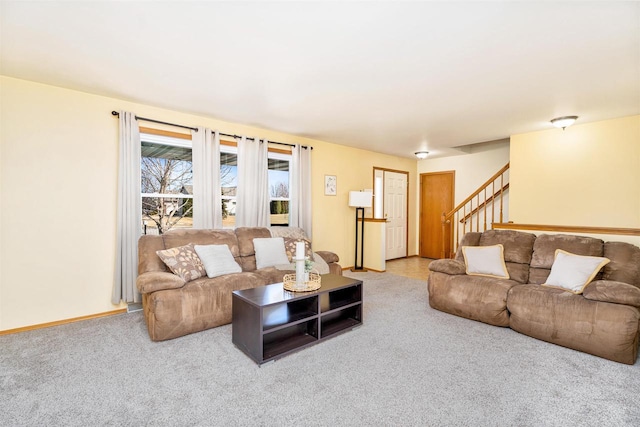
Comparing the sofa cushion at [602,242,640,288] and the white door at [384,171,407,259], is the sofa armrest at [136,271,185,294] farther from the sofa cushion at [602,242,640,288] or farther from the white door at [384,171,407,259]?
the white door at [384,171,407,259]

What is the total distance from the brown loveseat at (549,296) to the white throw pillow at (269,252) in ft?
6.17

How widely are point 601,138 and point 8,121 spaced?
6767 mm

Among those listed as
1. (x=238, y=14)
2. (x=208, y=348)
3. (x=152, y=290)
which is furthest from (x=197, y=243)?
(x=238, y=14)

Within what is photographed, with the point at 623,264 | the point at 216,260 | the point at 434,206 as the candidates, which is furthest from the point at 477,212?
the point at 216,260

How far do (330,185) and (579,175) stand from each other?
3.64 meters

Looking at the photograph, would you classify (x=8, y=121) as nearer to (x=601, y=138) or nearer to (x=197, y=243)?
(x=197, y=243)

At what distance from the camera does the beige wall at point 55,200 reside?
283 centimetres

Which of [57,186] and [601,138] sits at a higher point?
[601,138]

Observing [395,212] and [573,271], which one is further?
[395,212]

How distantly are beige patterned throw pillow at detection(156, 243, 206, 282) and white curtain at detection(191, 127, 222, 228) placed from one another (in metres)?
0.68

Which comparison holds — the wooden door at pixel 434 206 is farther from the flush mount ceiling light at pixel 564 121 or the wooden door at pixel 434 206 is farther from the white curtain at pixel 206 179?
the white curtain at pixel 206 179

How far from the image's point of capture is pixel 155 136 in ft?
12.0

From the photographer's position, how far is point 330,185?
17.8 ft

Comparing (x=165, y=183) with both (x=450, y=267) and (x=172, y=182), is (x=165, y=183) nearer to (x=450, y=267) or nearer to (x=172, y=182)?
(x=172, y=182)
